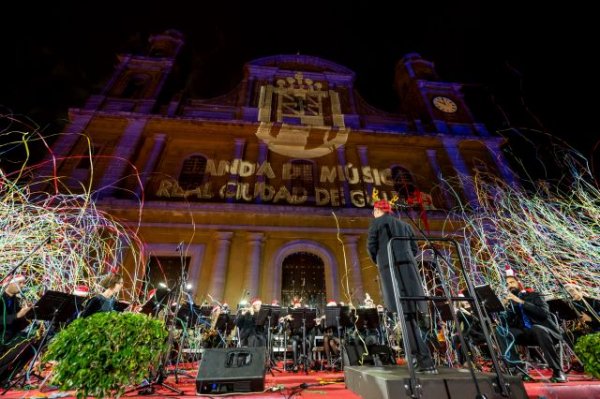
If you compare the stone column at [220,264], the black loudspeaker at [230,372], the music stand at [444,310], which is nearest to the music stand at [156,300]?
the black loudspeaker at [230,372]

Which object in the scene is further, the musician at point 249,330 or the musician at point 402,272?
the musician at point 249,330

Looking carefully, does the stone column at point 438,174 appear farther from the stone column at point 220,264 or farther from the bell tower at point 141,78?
the bell tower at point 141,78

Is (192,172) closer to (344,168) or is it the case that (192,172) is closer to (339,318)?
(344,168)

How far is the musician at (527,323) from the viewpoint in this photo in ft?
16.8

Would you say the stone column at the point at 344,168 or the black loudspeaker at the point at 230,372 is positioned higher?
the stone column at the point at 344,168

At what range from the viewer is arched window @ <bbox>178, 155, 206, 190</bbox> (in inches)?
573

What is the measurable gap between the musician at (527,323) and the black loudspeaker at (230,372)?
4464 millimetres

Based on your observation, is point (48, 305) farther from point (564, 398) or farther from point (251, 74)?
point (251, 74)

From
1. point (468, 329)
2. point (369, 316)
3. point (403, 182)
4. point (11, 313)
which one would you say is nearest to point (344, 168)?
point (403, 182)

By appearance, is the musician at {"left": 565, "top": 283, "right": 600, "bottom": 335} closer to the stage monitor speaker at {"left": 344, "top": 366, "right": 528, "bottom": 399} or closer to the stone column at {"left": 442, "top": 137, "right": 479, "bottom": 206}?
the stage monitor speaker at {"left": 344, "top": 366, "right": 528, "bottom": 399}

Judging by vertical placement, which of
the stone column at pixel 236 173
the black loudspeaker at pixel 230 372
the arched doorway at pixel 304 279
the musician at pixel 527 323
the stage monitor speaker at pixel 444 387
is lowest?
the stage monitor speaker at pixel 444 387

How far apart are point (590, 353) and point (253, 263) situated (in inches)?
397

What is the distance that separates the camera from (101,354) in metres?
2.87

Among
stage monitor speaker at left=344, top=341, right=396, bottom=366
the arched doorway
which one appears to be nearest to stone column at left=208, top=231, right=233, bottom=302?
the arched doorway
